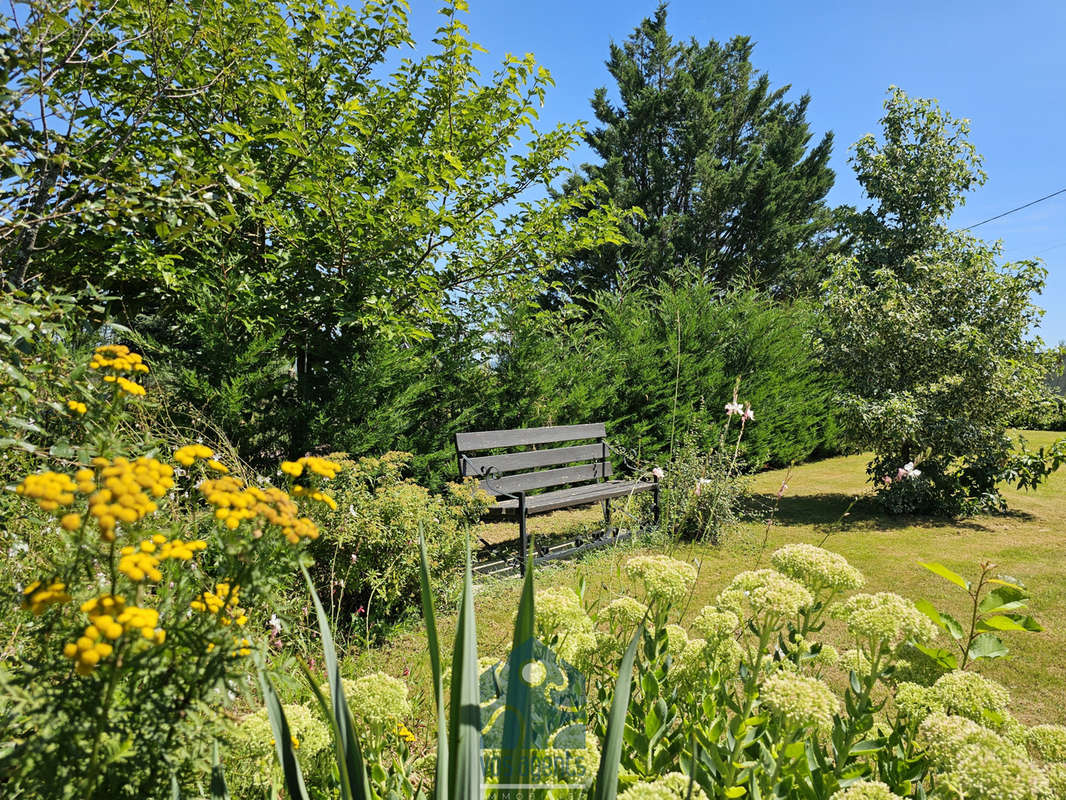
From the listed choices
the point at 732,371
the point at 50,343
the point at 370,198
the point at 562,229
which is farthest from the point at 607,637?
the point at 732,371

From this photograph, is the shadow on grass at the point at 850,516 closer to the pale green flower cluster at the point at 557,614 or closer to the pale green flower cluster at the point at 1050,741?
the pale green flower cluster at the point at 1050,741

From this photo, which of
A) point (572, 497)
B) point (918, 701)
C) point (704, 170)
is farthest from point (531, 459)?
point (704, 170)

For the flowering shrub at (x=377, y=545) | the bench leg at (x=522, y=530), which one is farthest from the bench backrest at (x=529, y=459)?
the flowering shrub at (x=377, y=545)

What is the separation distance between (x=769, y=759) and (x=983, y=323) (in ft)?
23.2

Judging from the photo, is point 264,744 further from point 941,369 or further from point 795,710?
point 941,369

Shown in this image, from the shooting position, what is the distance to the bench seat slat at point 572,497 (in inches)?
180

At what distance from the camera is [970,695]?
1.09m

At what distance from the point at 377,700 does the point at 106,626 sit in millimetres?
718

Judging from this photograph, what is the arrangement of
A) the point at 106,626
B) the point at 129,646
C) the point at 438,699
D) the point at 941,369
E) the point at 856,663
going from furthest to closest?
the point at 941,369
the point at 856,663
the point at 438,699
the point at 129,646
the point at 106,626

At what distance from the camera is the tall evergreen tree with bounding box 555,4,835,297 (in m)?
16.8

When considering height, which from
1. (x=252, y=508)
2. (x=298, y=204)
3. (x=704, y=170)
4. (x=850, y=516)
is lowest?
(x=850, y=516)

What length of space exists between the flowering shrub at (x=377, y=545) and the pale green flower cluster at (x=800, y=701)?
199cm

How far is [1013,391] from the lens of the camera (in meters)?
6.02

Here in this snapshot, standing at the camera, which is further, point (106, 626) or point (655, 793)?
point (655, 793)
